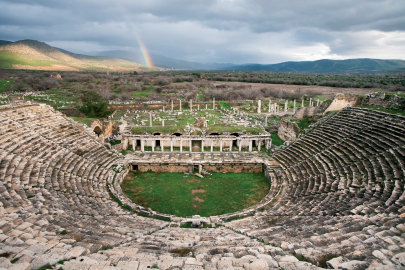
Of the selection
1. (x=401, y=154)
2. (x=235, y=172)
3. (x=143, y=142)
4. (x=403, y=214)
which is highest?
(x=401, y=154)

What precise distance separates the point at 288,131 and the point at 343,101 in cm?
858

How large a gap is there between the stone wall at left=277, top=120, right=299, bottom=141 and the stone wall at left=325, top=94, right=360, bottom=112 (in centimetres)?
722

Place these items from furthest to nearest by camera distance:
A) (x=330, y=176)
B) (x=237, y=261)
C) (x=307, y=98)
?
(x=307, y=98)
(x=330, y=176)
(x=237, y=261)

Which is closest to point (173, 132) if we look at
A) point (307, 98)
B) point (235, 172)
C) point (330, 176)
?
point (235, 172)

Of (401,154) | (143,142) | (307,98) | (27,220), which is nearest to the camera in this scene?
(27,220)

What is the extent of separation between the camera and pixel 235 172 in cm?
2333

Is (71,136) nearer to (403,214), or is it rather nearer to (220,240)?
(220,240)

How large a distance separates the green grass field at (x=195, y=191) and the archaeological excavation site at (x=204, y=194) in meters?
0.13

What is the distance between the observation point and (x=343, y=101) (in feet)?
101

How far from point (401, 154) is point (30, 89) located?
84615 mm

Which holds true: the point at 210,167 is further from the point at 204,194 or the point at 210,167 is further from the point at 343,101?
the point at 343,101

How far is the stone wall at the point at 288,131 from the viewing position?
28.8 meters

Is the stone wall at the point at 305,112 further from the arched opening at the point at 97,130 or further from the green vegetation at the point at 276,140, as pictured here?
the arched opening at the point at 97,130

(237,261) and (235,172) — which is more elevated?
(237,261)
